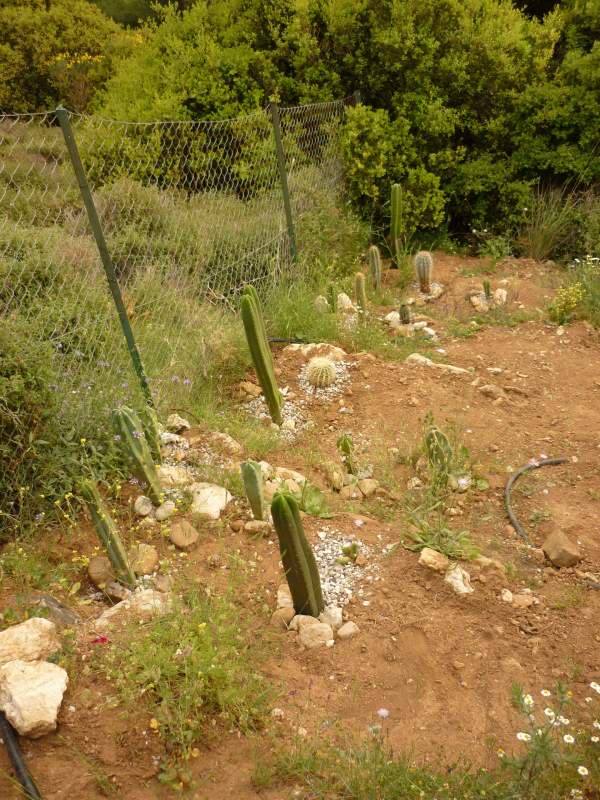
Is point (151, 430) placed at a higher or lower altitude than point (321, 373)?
higher

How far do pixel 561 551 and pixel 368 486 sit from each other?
1.03 meters

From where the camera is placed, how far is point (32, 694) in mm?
2316

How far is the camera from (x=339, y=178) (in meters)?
7.12

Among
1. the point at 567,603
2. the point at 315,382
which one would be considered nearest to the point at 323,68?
the point at 315,382

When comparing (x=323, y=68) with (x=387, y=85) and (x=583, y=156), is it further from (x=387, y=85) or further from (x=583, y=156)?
(x=583, y=156)

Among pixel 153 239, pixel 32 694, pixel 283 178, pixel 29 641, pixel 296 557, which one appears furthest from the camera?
pixel 153 239

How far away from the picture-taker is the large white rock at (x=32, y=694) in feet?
7.46

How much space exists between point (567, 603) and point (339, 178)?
17.3 feet

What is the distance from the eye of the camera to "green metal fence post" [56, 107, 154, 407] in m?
3.62

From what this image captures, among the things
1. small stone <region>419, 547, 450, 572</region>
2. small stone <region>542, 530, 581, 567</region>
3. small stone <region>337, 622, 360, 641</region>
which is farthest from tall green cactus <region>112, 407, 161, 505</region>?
small stone <region>542, 530, 581, 567</region>

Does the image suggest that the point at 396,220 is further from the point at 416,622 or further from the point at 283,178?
the point at 416,622

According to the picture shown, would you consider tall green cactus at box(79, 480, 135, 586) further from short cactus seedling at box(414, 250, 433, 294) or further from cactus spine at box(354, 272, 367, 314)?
short cactus seedling at box(414, 250, 433, 294)

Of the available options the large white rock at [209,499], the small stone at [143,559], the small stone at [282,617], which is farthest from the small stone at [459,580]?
the small stone at [143,559]

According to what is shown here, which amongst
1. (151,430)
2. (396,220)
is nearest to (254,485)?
(151,430)
